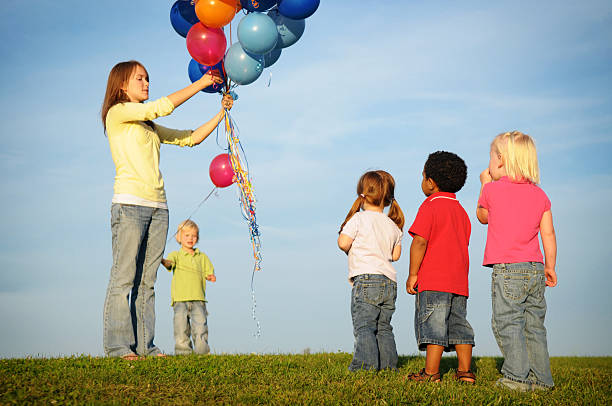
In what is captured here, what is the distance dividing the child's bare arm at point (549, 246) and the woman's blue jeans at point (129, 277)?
3.49m

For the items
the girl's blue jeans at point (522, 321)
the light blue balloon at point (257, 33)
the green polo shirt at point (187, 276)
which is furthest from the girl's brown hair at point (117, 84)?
the girl's blue jeans at point (522, 321)

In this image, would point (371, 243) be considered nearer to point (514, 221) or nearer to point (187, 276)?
point (514, 221)

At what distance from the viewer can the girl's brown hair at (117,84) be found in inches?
224

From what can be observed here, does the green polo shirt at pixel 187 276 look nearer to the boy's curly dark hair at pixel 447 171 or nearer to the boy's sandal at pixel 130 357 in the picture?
the boy's sandal at pixel 130 357

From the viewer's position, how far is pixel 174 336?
8.34m

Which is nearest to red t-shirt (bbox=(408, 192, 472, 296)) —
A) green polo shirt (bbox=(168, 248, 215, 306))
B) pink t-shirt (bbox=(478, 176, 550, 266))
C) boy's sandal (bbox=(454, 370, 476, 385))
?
pink t-shirt (bbox=(478, 176, 550, 266))

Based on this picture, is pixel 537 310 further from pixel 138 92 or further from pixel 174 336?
Result: pixel 174 336

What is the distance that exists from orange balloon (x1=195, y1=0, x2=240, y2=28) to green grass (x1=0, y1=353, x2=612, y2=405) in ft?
11.1

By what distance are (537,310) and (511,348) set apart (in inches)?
15.4

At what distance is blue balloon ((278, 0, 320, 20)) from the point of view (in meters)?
6.02

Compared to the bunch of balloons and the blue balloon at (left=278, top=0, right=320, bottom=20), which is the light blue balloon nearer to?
the bunch of balloons

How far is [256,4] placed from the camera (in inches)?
245

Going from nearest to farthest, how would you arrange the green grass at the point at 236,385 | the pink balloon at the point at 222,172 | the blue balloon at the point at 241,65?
the green grass at the point at 236,385
the blue balloon at the point at 241,65
the pink balloon at the point at 222,172

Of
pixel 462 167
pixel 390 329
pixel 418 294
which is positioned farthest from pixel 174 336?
pixel 462 167
